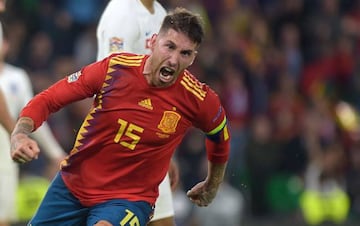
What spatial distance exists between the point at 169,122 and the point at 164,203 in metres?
0.97

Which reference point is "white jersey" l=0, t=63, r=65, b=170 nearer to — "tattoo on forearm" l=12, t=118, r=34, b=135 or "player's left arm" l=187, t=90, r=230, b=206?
"player's left arm" l=187, t=90, r=230, b=206

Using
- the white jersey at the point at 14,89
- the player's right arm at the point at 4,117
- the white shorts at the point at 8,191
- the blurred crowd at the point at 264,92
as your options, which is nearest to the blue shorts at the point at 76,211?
the player's right arm at the point at 4,117

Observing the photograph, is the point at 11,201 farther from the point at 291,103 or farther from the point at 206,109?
the point at 291,103

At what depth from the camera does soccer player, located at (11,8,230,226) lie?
6.44 metres

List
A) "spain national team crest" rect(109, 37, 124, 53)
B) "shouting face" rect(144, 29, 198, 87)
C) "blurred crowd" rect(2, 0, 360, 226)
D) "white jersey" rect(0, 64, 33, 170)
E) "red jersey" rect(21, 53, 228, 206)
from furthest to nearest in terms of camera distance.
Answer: "blurred crowd" rect(2, 0, 360, 226)
"white jersey" rect(0, 64, 33, 170)
"spain national team crest" rect(109, 37, 124, 53)
"red jersey" rect(21, 53, 228, 206)
"shouting face" rect(144, 29, 198, 87)

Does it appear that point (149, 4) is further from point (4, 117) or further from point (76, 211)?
point (76, 211)

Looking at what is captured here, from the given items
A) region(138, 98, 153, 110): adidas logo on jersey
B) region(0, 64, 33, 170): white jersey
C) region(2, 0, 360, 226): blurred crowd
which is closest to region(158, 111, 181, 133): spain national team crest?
region(138, 98, 153, 110): adidas logo on jersey

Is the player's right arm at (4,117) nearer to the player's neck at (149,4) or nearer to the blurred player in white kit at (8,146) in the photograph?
the player's neck at (149,4)

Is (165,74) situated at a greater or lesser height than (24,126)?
greater

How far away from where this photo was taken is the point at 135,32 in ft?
23.9

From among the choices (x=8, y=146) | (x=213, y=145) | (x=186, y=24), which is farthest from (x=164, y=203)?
(x=8, y=146)

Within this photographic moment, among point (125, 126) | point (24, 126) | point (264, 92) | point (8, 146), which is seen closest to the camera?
point (24, 126)

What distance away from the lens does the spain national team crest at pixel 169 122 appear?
6602 millimetres

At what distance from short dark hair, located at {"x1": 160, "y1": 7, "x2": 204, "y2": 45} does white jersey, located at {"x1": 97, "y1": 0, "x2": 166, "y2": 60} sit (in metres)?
0.74
